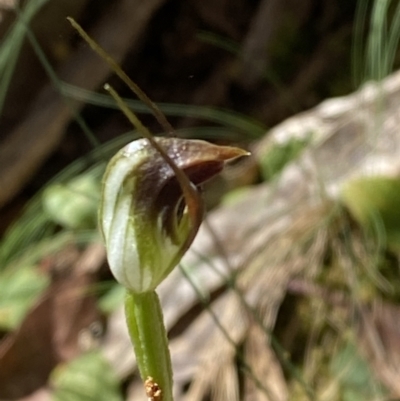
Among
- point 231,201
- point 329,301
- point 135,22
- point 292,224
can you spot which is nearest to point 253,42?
point 135,22

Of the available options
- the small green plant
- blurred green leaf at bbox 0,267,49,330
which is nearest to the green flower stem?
the small green plant

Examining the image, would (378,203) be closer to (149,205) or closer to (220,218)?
(220,218)

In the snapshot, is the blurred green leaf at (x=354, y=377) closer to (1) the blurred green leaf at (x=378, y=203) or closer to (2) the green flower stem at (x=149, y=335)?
(1) the blurred green leaf at (x=378, y=203)

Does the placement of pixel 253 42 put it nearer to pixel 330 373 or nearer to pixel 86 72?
pixel 86 72

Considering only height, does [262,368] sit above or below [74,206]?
below

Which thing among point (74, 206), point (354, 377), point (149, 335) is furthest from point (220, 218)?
point (149, 335)

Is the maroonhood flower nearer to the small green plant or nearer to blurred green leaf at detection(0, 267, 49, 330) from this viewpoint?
the small green plant
